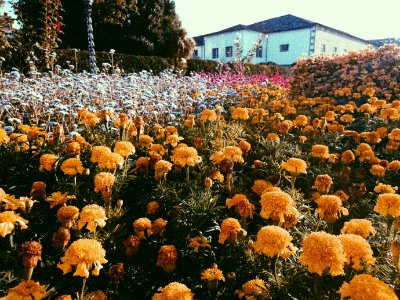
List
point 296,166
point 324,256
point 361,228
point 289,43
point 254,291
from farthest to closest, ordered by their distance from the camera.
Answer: point 289,43 → point 296,166 → point 361,228 → point 254,291 → point 324,256

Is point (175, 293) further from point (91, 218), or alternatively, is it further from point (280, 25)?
point (280, 25)

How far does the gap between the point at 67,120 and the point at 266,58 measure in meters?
31.3

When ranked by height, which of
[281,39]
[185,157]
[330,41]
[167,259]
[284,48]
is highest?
[281,39]

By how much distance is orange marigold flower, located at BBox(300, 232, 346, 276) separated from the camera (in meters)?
1.33

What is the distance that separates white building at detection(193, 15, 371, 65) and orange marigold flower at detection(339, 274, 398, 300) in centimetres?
2915

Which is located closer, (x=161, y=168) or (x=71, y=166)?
(x=71, y=166)

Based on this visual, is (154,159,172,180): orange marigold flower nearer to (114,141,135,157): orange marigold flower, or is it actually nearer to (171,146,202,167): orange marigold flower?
(171,146,202,167): orange marigold flower

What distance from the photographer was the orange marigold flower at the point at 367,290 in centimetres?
115

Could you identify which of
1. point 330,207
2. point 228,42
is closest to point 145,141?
point 330,207

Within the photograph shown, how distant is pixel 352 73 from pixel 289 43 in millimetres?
26680

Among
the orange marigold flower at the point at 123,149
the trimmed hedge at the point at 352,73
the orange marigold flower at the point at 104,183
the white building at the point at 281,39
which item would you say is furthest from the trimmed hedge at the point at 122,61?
the white building at the point at 281,39

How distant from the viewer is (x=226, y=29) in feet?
106

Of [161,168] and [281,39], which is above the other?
[281,39]

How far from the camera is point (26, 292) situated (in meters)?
1.35
